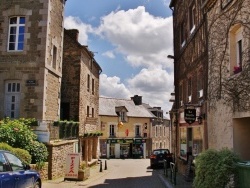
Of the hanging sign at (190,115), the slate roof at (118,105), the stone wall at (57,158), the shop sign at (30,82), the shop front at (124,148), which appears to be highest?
the slate roof at (118,105)

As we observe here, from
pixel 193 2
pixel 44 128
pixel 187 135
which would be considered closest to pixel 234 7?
pixel 193 2

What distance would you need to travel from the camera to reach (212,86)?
12.1 m

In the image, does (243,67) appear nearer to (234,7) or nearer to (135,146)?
(234,7)

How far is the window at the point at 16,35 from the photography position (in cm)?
1744

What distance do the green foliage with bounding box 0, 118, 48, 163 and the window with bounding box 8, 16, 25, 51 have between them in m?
4.59

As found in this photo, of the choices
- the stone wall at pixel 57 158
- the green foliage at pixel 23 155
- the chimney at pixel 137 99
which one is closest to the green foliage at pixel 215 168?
the green foliage at pixel 23 155

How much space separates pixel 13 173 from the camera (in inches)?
308

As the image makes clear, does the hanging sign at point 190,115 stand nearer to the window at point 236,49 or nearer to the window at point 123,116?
the window at point 236,49

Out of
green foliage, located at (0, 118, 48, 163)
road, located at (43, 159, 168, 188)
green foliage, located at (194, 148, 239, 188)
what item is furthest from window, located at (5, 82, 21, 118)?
green foliage, located at (194, 148, 239, 188)

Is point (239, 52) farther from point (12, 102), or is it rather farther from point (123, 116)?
point (123, 116)

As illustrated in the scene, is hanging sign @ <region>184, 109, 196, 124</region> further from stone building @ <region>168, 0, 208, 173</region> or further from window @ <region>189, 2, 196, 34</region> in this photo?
window @ <region>189, 2, 196, 34</region>

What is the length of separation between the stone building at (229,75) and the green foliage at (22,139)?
739cm

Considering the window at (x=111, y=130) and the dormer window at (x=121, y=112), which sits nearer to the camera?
the window at (x=111, y=130)

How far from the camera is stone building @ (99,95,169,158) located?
154 feet
